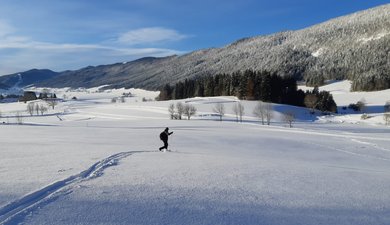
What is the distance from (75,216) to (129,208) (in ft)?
4.84

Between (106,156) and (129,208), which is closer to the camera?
(129,208)

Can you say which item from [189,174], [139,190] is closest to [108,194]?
[139,190]

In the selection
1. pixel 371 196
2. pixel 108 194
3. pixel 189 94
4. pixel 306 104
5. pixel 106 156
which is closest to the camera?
pixel 108 194

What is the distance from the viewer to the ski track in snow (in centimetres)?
910

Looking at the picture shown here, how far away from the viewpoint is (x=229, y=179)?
14.7 metres

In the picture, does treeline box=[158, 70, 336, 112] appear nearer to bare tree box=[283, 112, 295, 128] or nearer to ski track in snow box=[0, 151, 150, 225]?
bare tree box=[283, 112, 295, 128]

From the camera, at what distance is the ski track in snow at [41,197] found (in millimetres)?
9103

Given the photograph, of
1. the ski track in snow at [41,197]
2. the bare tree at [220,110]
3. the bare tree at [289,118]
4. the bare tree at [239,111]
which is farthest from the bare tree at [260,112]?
the ski track in snow at [41,197]

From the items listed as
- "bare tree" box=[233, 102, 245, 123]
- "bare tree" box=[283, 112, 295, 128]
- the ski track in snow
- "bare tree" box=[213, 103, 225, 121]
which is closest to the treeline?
"bare tree" box=[213, 103, 225, 121]

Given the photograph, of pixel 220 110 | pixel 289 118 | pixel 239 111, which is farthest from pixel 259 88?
pixel 289 118

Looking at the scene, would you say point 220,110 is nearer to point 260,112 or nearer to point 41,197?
point 260,112

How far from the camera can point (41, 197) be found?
11023mm

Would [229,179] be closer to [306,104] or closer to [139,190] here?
[139,190]

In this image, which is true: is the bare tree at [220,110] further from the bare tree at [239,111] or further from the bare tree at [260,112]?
the bare tree at [260,112]
